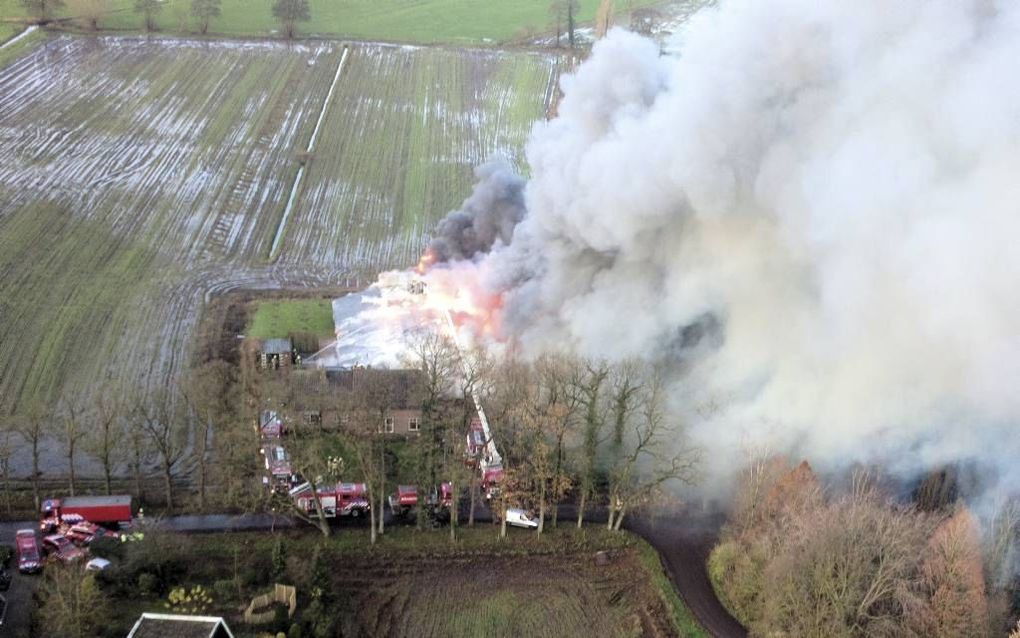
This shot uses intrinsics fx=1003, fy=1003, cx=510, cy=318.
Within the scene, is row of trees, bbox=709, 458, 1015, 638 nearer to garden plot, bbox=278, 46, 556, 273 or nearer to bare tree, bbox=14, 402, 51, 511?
bare tree, bbox=14, 402, 51, 511

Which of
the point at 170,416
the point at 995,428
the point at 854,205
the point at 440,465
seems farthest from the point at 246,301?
the point at 995,428

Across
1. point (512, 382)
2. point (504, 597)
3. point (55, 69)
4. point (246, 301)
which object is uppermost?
point (55, 69)

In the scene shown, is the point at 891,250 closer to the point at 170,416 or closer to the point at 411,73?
the point at 170,416

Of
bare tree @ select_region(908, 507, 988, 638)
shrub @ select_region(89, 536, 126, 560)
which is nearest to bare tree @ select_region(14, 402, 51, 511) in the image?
shrub @ select_region(89, 536, 126, 560)

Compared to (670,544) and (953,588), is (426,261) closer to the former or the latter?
(670,544)

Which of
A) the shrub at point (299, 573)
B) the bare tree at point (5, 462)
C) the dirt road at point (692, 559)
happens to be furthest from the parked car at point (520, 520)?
the bare tree at point (5, 462)
